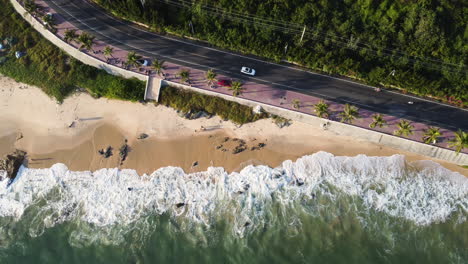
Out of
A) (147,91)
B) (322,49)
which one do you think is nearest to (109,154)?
(147,91)

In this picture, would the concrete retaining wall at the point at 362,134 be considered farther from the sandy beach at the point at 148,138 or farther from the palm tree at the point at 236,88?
the palm tree at the point at 236,88

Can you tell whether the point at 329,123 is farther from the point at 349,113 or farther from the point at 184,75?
the point at 184,75

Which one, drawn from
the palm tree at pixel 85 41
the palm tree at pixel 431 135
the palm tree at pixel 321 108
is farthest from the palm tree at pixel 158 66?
the palm tree at pixel 431 135

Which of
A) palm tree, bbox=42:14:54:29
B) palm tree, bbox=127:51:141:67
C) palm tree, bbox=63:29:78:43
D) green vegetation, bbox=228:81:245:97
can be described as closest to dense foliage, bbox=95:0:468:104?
palm tree, bbox=127:51:141:67

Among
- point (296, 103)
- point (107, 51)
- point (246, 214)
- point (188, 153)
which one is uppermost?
point (107, 51)

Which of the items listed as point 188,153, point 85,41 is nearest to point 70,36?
point 85,41
